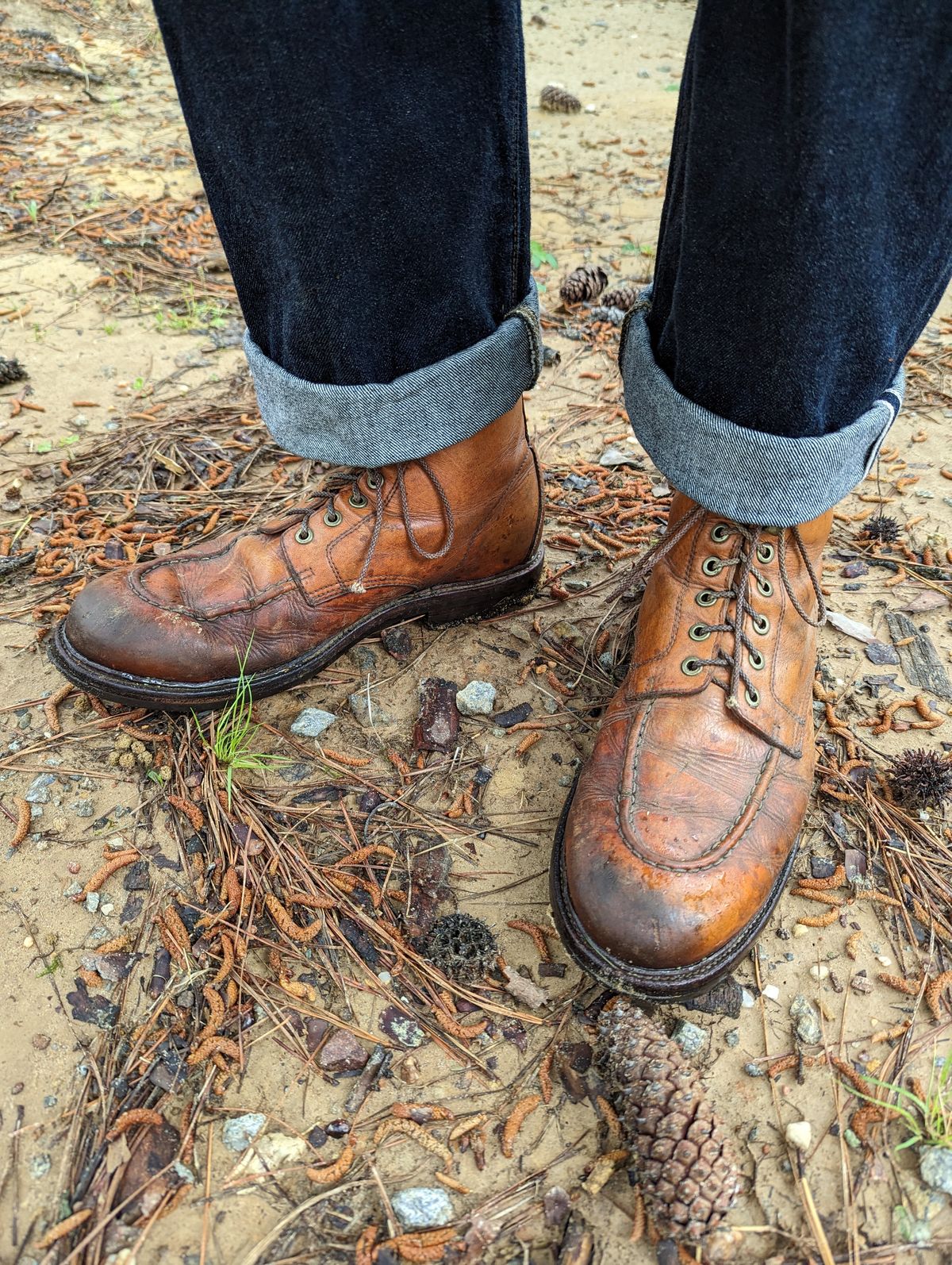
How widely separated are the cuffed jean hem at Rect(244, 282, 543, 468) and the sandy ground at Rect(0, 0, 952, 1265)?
20.9 inches

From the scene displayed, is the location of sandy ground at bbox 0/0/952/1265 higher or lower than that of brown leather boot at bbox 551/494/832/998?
lower

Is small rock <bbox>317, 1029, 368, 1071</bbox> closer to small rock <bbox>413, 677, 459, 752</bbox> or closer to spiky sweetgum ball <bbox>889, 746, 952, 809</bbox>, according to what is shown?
small rock <bbox>413, 677, 459, 752</bbox>

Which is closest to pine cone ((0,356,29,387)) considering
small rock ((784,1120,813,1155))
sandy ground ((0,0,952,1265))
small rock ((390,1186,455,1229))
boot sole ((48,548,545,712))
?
sandy ground ((0,0,952,1265))

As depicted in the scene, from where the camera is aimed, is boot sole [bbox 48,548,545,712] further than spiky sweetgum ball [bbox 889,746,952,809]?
Yes

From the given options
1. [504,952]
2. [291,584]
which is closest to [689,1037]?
[504,952]

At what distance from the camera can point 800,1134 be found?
46.6 inches

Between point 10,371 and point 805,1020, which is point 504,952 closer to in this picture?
point 805,1020

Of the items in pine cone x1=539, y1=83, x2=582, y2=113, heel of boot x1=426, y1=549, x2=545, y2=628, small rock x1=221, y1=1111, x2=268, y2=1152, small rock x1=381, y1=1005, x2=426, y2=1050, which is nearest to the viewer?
small rock x1=221, y1=1111, x2=268, y2=1152

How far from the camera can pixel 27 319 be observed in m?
3.16

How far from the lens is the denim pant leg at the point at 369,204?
1.18 meters

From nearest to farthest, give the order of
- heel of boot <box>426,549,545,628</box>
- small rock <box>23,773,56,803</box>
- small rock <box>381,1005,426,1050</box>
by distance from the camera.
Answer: small rock <box>381,1005,426,1050</box>
small rock <box>23,773,56,803</box>
heel of boot <box>426,549,545,628</box>

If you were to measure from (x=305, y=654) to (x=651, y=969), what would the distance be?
958 millimetres

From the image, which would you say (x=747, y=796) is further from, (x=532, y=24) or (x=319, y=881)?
(x=532, y=24)

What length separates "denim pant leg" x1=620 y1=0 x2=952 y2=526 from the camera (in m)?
0.98
